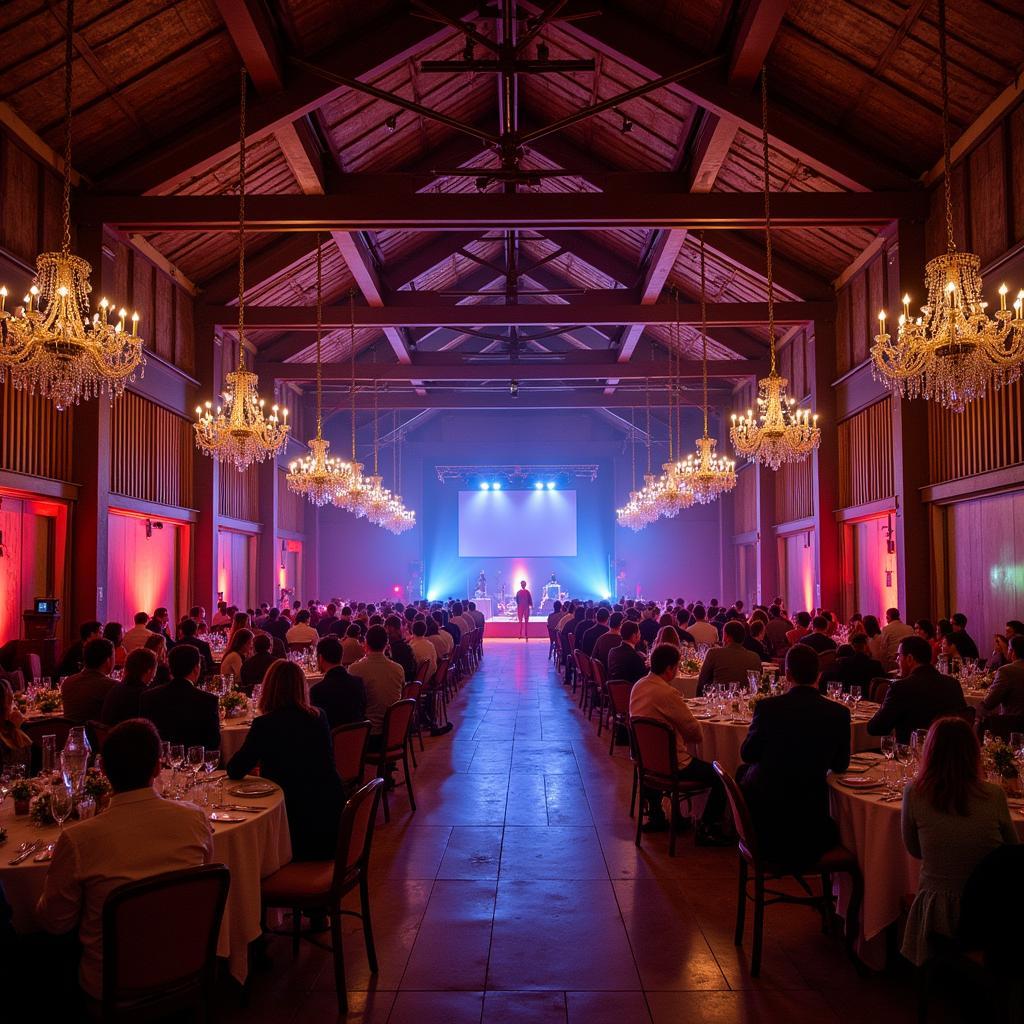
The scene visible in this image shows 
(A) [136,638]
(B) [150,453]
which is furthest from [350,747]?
(B) [150,453]

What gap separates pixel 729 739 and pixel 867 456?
27.9 ft

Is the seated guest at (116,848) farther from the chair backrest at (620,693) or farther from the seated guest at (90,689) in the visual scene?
the chair backrest at (620,693)

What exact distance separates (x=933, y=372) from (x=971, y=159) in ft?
15.7

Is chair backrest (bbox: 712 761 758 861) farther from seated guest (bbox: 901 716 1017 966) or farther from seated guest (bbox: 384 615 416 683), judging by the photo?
seated guest (bbox: 384 615 416 683)

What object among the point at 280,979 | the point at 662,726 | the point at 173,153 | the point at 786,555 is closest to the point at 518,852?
the point at 662,726

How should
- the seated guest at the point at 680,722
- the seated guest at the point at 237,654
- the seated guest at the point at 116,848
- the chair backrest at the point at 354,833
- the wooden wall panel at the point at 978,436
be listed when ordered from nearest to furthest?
the seated guest at the point at 116,848 < the chair backrest at the point at 354,833 < the seated guest at the point at 680,722 < the seated guest at the point at 237,654 < the wooden wall panel at the point at 978,436

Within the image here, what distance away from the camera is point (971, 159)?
971 cm

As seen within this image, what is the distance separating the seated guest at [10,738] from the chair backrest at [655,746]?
11.5 feet

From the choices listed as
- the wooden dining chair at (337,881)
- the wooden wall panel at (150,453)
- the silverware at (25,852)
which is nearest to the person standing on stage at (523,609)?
the wooden wall panel at (150,453)

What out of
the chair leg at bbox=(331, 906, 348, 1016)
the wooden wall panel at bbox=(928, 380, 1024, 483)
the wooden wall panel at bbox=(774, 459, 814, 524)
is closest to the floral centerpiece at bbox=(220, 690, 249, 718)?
the chair leg at bbox=(331, 906, 348, 1016)

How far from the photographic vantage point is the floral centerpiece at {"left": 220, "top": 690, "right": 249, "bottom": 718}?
649 cm

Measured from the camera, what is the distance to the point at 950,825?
3.11 metres

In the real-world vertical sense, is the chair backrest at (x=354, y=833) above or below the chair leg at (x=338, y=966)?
above

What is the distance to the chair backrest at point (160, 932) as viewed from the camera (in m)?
2.63
